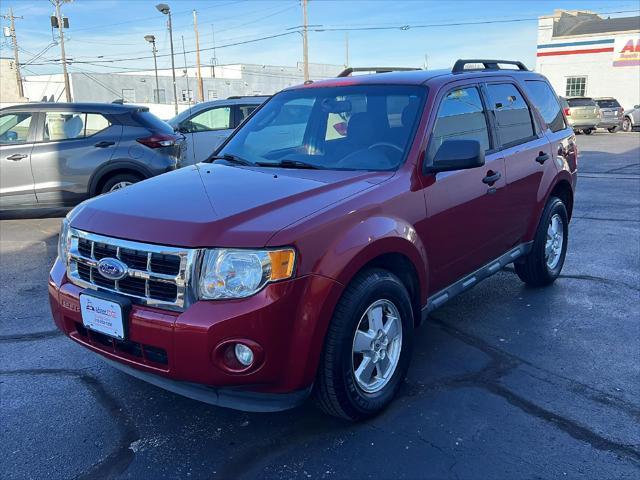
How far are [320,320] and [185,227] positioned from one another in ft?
2.51

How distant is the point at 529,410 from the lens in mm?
3303

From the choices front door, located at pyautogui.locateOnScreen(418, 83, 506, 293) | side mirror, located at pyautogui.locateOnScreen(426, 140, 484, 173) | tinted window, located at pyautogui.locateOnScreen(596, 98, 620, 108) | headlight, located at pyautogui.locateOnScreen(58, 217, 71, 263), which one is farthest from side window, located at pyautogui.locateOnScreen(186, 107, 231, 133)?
tinted window, located at pyautogui.locateOnScreen(596, 98, 620, 108)

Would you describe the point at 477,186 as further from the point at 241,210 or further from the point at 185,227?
the point at 185,227

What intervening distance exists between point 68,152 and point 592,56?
3716 centimetres

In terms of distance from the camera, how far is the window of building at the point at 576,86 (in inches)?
1483

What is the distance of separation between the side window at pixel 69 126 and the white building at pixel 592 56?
3574 cm

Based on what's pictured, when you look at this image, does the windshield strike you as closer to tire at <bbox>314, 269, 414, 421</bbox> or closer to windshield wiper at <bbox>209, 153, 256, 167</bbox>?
windshield wiper at <bbox>209, 153, 256, 167</bbox>

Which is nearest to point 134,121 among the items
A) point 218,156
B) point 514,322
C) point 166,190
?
point 218,156

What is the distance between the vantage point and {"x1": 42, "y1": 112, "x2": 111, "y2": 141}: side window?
7.84 m

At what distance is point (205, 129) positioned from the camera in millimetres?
11039

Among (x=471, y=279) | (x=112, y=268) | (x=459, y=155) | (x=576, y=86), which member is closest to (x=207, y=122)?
(x=471, y=279)

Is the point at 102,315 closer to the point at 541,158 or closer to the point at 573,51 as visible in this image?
the point at 541,158

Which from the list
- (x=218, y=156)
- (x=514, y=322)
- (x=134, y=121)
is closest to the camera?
(x=218, y=156)

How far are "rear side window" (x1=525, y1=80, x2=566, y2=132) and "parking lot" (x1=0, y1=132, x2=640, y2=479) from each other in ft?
5.36
